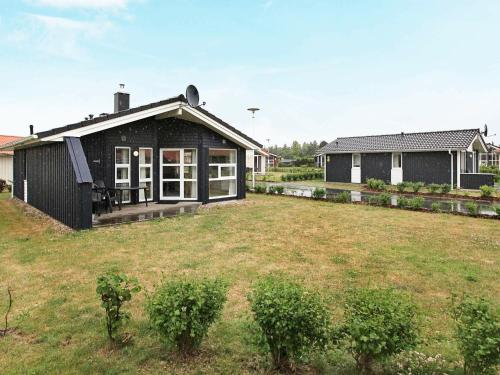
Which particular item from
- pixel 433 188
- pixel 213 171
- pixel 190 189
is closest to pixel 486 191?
pixel 433 188

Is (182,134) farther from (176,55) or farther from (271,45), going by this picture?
(271,45)

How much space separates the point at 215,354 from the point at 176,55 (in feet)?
77.8

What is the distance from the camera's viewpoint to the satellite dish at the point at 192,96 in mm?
13125

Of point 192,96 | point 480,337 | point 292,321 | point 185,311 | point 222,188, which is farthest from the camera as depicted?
point 222,188

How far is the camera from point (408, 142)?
26.2m

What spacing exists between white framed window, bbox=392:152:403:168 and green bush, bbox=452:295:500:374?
25041 mm

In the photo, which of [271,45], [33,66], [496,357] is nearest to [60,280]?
[496,357]

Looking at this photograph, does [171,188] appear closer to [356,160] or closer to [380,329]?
[380,329]

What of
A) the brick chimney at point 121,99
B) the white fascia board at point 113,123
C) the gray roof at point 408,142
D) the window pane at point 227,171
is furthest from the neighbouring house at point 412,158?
the brick chimney at point 121,99

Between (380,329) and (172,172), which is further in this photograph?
(172,172)

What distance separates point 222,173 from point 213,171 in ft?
1.85

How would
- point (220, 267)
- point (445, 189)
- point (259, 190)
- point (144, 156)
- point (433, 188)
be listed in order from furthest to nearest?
point (259, 190) → point (433, 188) → point (445, 189) → point (144, 156) → point (220, 267)

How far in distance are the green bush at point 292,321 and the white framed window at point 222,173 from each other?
1190 cm

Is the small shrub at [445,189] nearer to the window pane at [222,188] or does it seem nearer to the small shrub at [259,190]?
the small shrub at [259,190]
